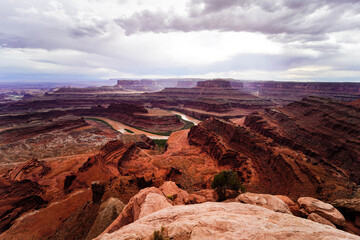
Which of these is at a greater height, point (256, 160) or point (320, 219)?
point (320, 219)

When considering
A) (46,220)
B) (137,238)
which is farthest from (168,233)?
(46,220)

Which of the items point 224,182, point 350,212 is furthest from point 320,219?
point 224,182

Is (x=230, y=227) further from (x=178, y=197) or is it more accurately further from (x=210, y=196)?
(x=210, y=196)

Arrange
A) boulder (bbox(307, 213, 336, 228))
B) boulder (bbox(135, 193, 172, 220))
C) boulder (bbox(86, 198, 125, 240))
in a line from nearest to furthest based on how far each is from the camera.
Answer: boulder (bbox(307, 213, 336, 228))
boulder (bbox(135, 193, 172, 220))
boulder (bbox(86, 198, 125, 240))

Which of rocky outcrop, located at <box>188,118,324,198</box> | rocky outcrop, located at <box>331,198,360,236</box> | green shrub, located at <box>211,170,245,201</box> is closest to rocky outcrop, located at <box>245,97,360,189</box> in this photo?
rocky outcrop, located at <box>188,118,324,198</box>

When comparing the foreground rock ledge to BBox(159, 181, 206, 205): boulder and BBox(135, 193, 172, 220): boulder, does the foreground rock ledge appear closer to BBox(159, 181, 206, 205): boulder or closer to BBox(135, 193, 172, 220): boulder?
BBox(135, 193, 172, 220): boulder
